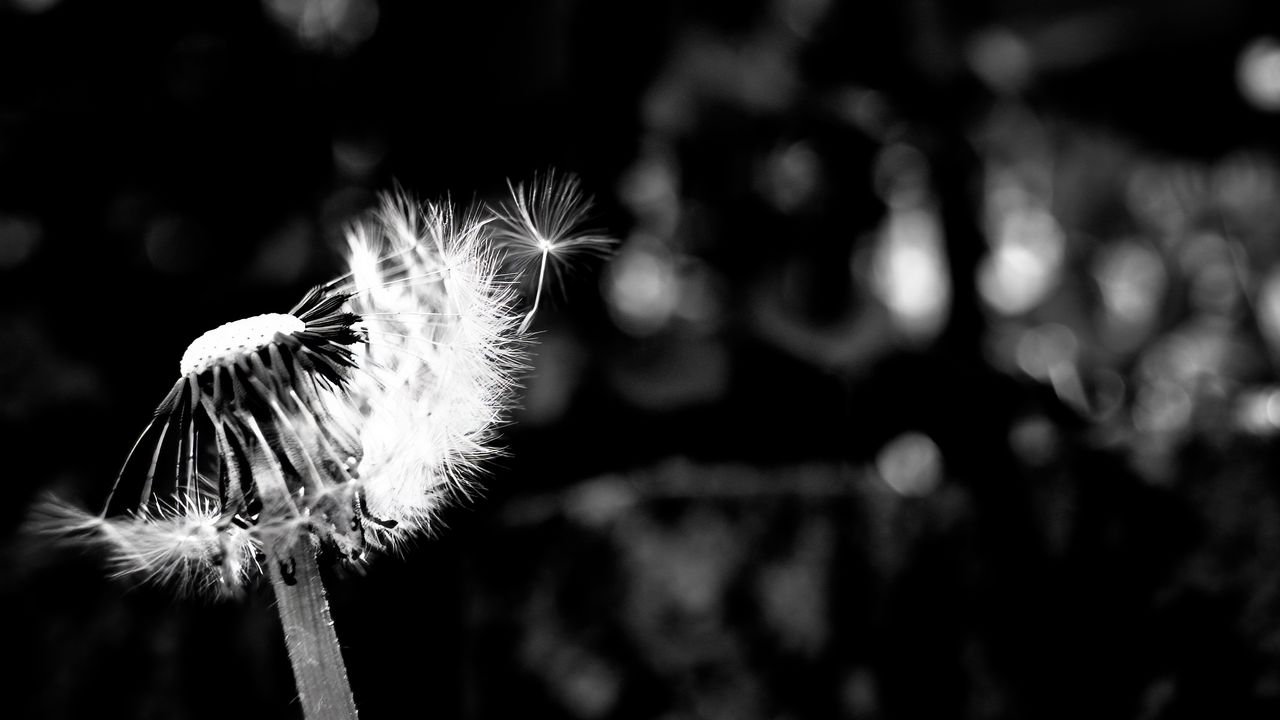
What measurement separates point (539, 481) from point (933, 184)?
2.09 ft

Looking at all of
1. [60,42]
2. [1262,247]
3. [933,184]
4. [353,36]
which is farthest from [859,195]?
[1262,247]

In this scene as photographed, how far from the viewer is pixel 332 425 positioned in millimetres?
502

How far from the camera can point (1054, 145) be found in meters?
1.69

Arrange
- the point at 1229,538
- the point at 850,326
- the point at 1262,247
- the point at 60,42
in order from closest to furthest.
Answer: the point at 1229,538, the point at 60,42, the point at 850,326, the point at 1262,247

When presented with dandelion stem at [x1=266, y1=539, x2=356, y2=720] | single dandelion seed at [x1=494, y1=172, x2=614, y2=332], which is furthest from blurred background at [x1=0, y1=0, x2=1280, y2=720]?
dandelion stem at [x1=266, y1=539, x2=356, y2=720]

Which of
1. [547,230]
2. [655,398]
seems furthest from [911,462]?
[547,230]

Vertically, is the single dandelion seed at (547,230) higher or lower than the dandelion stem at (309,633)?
higher

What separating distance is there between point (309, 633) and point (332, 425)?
0.10 metres

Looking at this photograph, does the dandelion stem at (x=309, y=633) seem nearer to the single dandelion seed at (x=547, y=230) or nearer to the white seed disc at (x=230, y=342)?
the white seed disc at (x=230, y=342)

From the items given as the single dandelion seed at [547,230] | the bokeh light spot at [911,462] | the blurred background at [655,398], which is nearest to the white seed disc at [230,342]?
the single dandelion seed at [547,230]

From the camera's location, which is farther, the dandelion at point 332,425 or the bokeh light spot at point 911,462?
the bokeh light spot at point 911,462

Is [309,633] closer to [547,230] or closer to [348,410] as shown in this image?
[348,410]

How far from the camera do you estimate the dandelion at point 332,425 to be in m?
0.45

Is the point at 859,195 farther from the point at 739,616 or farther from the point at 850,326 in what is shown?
the point at 739,616
